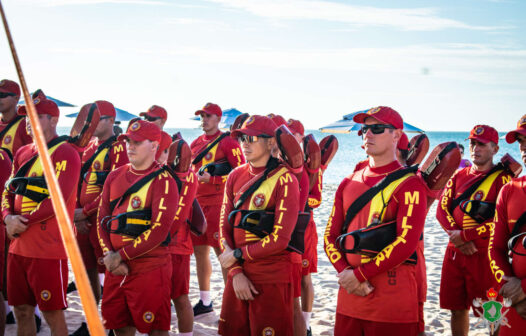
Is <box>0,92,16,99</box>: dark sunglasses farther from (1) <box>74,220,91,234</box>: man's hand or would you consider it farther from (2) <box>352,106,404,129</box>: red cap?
(2) <box>352,106,404,129</box>: red cap

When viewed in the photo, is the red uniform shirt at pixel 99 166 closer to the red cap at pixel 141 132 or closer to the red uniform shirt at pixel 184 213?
the red uniform shirt at pixel 184 213

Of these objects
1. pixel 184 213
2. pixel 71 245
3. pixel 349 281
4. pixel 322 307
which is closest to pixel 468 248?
pixel 322 307

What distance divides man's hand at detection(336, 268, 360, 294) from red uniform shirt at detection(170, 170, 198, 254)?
1969 mm

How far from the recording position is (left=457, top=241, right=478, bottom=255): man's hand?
5598mm

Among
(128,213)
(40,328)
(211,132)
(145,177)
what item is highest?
(211,132)

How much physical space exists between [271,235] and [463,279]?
278cm

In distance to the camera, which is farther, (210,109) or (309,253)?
(210,109)

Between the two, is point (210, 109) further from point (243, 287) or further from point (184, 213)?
point (243, 287)

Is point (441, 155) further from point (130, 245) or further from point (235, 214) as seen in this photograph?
point (130, 245)

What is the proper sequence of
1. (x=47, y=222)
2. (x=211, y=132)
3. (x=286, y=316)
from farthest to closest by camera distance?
(x=211, y=132) → (x=47, y=222) → (x=286, y=316)

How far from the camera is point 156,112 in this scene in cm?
850

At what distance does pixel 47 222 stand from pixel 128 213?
3.19ft

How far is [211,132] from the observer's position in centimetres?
793

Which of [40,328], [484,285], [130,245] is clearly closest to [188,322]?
[130,245]
